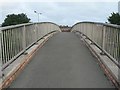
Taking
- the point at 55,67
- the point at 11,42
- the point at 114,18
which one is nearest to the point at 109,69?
the point at 55,67

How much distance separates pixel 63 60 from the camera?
11062 millimetres

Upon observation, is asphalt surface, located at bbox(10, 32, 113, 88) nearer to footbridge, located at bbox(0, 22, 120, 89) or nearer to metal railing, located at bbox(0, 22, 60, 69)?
footbridge, located at bbox(0, 22, 120, 89)

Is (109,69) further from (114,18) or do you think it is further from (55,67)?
(114,18)

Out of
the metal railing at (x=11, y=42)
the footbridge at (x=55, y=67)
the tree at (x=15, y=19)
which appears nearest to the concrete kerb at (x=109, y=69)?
the footbridge at (x=55, y=67)

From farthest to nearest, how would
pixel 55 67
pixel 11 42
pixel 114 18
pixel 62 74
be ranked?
pixel 114 18 → pixel 55 67 → pixel 11 42 → pixel 62 74

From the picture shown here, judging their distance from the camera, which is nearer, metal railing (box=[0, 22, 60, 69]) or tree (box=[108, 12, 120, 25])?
metal railing (box=[0, 22, 60, 69])

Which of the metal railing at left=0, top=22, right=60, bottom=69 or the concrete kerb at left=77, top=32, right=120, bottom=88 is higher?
the metal railing at left=0, top=22, right=60, bottom=69

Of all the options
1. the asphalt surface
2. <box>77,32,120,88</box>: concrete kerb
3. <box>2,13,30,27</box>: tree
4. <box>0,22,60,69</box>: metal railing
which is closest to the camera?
the asphalt surface

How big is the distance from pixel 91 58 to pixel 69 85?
4.30m

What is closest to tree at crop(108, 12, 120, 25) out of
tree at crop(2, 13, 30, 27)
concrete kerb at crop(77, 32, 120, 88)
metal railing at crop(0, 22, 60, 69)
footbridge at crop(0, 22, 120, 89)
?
tree at crop(2, 13, 30, 27)

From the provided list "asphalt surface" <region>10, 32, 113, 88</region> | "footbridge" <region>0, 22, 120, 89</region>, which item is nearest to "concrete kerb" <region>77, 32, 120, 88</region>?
"footbridge" <region>0, 22, 120, 89</region>

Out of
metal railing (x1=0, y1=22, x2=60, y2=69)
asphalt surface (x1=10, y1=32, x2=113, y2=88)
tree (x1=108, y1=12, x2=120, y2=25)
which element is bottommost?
asphalt surface (x1=10, y1=32, x2=113, y2=88)

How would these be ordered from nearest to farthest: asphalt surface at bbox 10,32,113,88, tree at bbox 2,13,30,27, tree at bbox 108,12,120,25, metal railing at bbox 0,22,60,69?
asphalt surface at bbox 10,32,113,88 < metal railing at bbox 0,22,60,69 < tree at bbox 108,12,120,25 < tree at bbox 2,13,30,27

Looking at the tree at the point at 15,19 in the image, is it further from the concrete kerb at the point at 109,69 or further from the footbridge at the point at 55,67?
the concrete kerb at the point at 109,69
